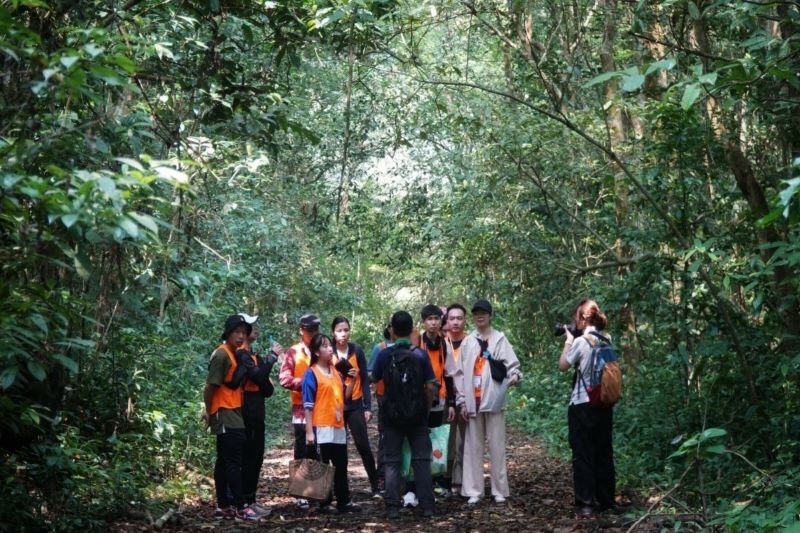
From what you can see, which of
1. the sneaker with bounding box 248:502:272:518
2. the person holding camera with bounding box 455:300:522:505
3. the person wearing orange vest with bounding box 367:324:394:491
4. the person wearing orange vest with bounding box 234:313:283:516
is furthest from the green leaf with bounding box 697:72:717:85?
the sneaker with bounding box 248:502:272:518

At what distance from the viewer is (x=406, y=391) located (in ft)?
29.6

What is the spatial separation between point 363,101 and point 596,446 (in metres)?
12.1

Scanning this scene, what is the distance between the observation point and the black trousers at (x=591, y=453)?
8555 millimetres

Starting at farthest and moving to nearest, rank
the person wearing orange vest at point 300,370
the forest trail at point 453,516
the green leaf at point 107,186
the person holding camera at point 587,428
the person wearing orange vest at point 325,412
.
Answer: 1. the person wearing orange vest at point 300,370
2. the person wearing orange vest at point 325,412
3. the person holding camera at point 587,428
4. the forest trail at point 453,516
5. the green leaf at point 107,186

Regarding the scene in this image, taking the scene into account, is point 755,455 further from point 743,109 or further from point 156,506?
point 156,506

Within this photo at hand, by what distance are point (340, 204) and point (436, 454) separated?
3.17 m

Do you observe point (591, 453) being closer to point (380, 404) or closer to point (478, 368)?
point (478, 368)

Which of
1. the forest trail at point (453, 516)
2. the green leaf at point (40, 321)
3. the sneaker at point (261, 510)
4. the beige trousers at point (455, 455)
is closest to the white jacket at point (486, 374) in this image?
the beige trousers at point (455, 455)

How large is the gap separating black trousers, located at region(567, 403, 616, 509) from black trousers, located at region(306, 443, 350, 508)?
7.47ft

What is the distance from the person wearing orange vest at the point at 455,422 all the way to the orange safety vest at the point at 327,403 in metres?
1.40

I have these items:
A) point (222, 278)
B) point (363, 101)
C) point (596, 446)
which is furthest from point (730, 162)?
point (363, 101)

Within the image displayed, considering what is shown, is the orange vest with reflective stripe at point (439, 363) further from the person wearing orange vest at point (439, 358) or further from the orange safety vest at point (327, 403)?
the orange safety vest at point (327, 403)

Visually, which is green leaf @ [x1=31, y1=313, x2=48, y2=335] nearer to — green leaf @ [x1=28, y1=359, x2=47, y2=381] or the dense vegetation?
the dense vegetation

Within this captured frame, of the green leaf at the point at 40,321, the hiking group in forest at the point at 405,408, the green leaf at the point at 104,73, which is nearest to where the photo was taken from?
the green leaf at the point at 104,73
